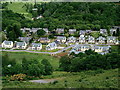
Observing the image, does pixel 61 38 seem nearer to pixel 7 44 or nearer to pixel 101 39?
pixel 101 39

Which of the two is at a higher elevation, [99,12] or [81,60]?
[99,12]

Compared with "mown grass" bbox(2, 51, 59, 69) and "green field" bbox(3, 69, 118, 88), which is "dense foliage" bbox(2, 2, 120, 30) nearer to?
"mown grass" bbox(2, 51, 59, 69)

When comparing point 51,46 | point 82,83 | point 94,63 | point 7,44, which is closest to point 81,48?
point 51,46

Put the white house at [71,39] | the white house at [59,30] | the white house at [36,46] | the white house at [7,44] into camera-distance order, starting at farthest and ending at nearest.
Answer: the white house at [59,30], the white house at [71,39], the white house at [7,44], the white house at [36,46]

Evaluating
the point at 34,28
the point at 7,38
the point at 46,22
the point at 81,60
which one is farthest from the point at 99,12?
the point at 81,60

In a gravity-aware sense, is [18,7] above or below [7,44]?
above

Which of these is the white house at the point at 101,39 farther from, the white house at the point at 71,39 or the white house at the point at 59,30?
the white house at the point at 59,30

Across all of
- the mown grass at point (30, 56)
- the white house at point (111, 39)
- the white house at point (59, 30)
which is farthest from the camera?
the white house at point (59, 30)

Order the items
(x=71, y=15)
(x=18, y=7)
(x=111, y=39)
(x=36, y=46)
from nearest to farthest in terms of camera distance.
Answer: (x=36, y=46) → (x=111, y=39) → (x=71, y=15) → (x=18, y=7)

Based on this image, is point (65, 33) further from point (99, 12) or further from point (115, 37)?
point (99, 12)

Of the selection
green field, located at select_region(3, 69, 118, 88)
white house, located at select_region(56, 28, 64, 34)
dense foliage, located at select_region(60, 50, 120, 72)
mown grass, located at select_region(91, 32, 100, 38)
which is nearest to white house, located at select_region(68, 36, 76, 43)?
mown grass, located at select_region(91, 32, 100, 38)

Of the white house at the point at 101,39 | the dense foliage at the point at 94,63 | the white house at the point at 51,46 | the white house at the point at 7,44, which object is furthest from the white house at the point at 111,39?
→ the white house at the point at 7,44
